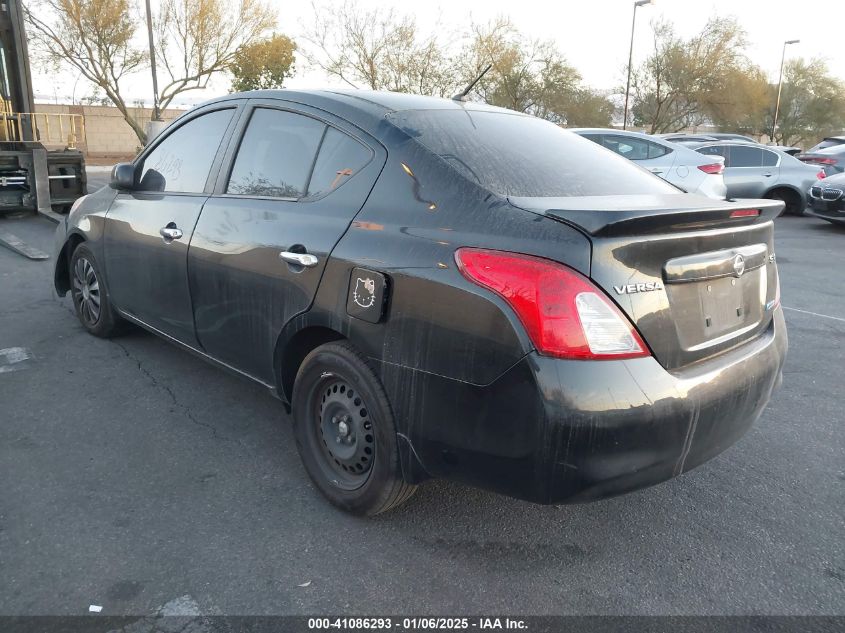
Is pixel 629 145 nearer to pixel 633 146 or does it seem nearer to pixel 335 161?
pixel 633 146

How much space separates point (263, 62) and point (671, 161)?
26.6 metres

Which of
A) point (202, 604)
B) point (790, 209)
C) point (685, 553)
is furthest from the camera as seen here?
point (790, 209)

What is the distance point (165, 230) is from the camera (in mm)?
3658

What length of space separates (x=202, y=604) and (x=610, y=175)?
229cm

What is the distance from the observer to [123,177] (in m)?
4.07

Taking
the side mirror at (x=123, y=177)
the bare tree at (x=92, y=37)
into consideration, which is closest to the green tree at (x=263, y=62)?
the bare tree at (x=92, y=37)

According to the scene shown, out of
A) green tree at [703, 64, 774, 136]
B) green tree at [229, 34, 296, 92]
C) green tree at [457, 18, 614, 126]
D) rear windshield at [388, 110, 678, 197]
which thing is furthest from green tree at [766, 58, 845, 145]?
rear windshield at [388, 110, 678, 197]

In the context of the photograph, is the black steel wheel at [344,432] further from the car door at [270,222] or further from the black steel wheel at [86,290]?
the black steel wheel at [86,290]

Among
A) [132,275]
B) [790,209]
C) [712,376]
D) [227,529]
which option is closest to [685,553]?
[712,376]

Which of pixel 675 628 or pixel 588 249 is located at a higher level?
pixel 588 249

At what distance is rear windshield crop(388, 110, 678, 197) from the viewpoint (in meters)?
2.57

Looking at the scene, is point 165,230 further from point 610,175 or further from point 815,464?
point 815,464

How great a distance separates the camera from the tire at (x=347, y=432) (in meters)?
2.49

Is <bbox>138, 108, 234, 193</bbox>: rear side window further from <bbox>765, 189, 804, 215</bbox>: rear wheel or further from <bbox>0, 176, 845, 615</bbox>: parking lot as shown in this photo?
<bbox>765, 189, 804, 215</bbox>: rear wheel
